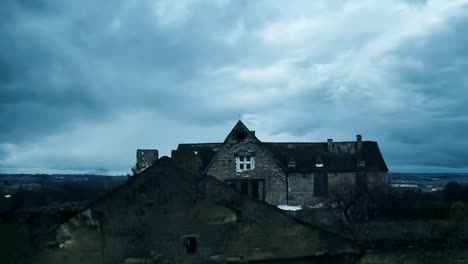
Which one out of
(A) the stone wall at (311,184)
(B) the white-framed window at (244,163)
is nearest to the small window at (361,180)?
(A) the stone wall at (311,184)

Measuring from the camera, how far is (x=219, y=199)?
34.2ft

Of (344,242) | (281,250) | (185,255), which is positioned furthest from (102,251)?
(344,242)

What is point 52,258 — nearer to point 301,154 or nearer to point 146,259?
point 146,259

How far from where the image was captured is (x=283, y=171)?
37.2m

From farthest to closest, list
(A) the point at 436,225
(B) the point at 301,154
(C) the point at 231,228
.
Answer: (B) the point at 301,154
(A) the point at 436,225
(C) the point at 231,228

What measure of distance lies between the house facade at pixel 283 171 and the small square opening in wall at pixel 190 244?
25.5 metres

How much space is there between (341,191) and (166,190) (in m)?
27.8

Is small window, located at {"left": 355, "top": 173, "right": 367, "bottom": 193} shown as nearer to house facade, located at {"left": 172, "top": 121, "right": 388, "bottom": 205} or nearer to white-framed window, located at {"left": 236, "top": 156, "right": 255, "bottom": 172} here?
house facade, located at {"left": 172, "top": 121, "right": 388, "bottom": 205}

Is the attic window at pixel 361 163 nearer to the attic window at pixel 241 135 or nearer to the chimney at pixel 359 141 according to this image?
the chimney at pixel 359 141

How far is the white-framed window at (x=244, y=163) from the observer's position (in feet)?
121

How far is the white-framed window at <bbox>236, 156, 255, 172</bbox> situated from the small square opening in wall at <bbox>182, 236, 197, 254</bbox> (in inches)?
1046

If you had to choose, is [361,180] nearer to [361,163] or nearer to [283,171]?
[361,163]

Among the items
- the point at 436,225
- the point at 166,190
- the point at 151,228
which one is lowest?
the point at 436,225

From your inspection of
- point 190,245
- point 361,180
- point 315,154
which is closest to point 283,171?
point 315,154
